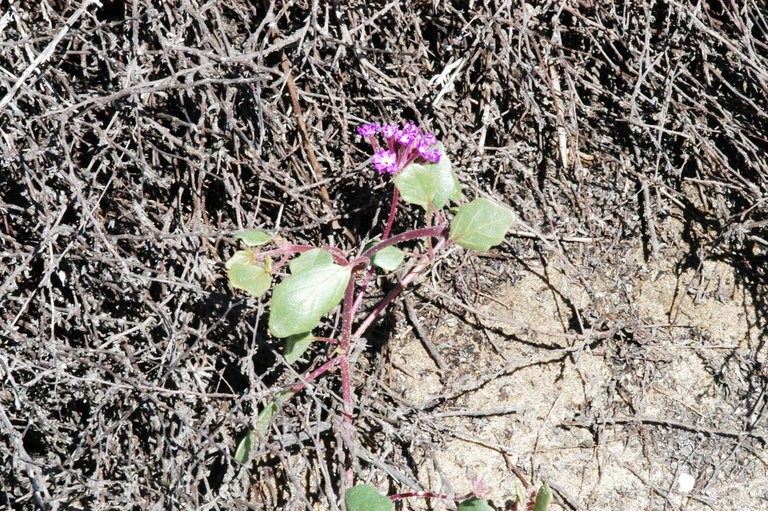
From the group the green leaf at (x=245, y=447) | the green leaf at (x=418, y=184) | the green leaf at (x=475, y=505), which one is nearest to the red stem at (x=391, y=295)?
the green leaf at (x=418, y=184)

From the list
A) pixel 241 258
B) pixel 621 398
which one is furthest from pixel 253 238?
pixel 621 398

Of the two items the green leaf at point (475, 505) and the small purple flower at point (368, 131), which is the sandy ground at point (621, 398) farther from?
the small purple flower at point (368, 131)

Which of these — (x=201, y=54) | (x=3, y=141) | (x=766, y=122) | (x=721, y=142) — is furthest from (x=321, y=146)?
(x=766, y=122)

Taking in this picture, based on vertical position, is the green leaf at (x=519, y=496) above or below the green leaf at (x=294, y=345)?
below

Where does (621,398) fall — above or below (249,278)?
below

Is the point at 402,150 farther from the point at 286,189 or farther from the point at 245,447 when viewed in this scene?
the point at 245,447

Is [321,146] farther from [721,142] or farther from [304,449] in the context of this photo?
[721,142]

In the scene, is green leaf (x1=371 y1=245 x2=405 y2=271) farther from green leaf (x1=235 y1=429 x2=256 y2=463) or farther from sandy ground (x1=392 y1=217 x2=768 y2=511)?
green leaf (x1=235 y1=429 x2=256 y2=463)
